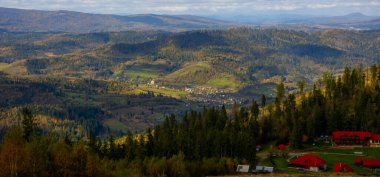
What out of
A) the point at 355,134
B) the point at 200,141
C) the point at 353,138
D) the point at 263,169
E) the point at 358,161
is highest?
the point at 200,141

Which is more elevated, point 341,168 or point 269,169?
point 341,168

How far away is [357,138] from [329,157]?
1480 cm

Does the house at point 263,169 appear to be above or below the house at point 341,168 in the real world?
below

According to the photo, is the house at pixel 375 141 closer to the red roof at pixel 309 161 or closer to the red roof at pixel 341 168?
the red roof at pixel 309 161

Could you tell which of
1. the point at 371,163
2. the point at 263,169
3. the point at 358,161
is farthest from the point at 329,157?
the point at 263,169

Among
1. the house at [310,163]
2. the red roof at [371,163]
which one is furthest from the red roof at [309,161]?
the red roof at [371,163]

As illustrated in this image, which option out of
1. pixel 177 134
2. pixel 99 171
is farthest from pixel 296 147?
pixel 99 171

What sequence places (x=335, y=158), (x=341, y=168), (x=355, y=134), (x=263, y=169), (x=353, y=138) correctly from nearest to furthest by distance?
(x=341, y=168) → (x=263, y=169) → (x=335, y=158) → (x=355, y=134) → (x=353, y=138)

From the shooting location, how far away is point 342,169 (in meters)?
90.4

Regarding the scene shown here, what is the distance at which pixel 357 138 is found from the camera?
4498 inches

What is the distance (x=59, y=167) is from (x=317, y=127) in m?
80.8

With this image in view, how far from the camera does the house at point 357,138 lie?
113750 millimetres

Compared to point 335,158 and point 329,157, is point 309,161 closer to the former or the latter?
point 329,157

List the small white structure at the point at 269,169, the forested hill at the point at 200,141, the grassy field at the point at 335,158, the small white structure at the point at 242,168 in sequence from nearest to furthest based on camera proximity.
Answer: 1. the forested hill at the point at 200,141
2. the small white structure at the point at 269,169
3. the small white structure at the point at 242,168
4. the grassy field at the point at 335,158
